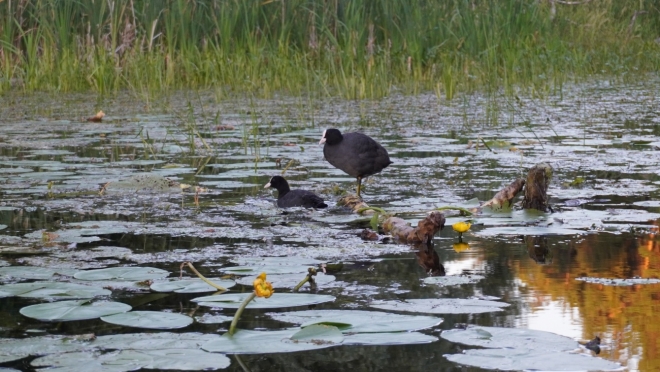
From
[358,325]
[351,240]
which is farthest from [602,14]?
[358,325]

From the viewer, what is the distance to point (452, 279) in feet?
10.2

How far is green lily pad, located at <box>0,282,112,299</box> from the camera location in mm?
2881

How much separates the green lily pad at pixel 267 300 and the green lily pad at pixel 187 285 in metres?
0.10

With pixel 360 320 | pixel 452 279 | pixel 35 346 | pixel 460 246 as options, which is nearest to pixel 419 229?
pixel 460 246

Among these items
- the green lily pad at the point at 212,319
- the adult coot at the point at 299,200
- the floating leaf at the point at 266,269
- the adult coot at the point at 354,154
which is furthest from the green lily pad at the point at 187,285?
the adult coot at the point at 354,154

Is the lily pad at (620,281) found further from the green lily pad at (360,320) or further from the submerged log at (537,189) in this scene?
the submerged log at (537,189)

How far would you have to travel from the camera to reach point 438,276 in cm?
317

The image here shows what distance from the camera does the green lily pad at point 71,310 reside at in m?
2.64

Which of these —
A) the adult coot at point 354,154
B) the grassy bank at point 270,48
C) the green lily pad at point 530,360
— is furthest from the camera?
the grassy bank at point 270,48

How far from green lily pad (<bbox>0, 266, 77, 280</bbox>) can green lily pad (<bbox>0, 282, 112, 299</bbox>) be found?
130 mm

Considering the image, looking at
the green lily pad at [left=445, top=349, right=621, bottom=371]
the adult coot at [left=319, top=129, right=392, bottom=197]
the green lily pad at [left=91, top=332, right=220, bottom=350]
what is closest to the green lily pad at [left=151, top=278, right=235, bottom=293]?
the green lily pad at [left=91, top=332, right=220, bottom=350]

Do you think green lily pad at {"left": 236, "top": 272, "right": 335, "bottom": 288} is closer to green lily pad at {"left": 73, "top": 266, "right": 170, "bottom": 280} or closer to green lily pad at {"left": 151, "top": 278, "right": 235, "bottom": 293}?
green lily pad at {"left": 151, "top": 278, "right": 235, "bottom": 293}

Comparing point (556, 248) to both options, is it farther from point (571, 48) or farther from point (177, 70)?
point (571, 48)

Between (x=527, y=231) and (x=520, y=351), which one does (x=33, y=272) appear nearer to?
(x=520, y=351)
